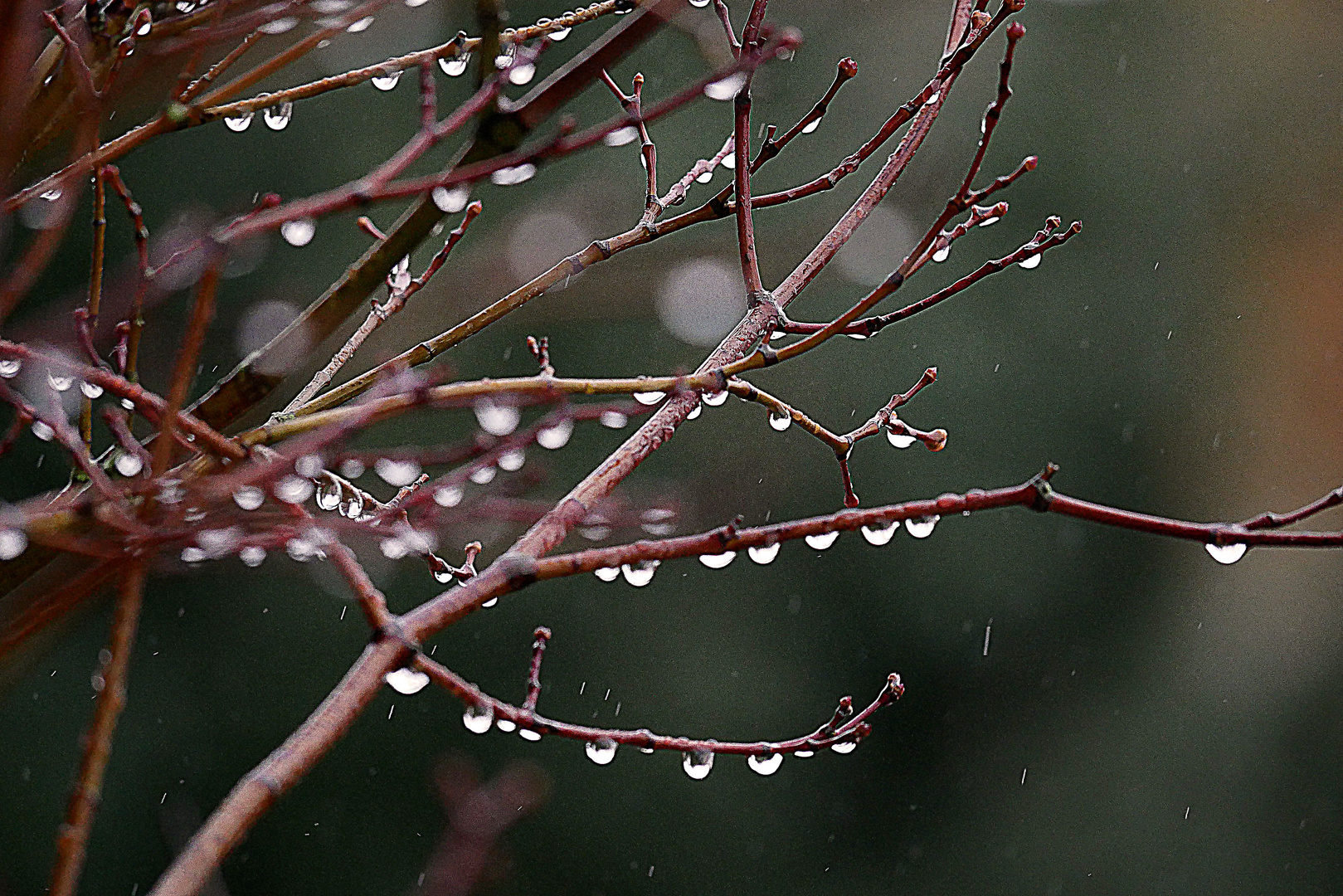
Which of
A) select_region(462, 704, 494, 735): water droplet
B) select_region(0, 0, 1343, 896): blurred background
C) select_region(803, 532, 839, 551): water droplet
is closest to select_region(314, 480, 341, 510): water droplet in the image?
select_region(462, 704, 494, 735): water droplet

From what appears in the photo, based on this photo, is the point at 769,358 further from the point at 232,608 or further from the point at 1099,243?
the point at 1099,243

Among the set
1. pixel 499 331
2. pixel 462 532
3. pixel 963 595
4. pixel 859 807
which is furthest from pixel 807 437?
pixel 462 532

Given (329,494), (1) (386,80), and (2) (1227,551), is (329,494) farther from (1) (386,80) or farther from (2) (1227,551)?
(2) (1227,551)

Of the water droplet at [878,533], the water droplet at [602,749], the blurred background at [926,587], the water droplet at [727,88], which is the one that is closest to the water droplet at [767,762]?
the water droplet at [602,749]

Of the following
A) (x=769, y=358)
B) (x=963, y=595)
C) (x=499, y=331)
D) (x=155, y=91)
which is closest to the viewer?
(x=155, y=91)

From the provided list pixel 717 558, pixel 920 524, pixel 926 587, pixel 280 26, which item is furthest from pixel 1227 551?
pixel 926 587
